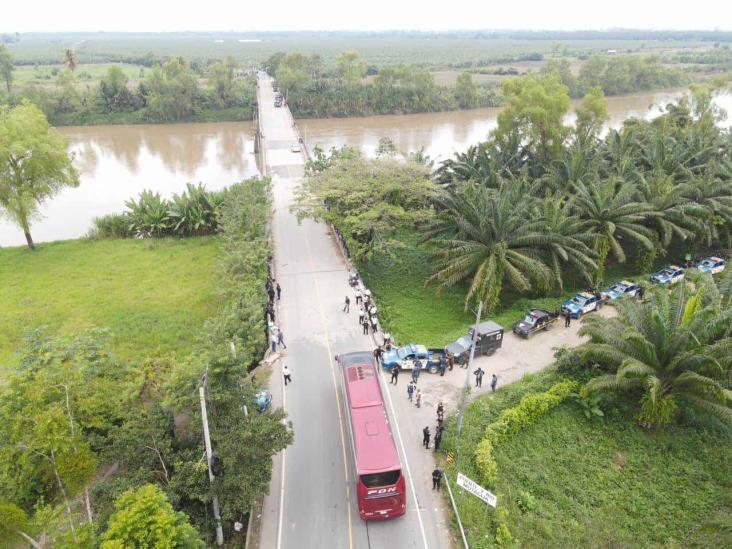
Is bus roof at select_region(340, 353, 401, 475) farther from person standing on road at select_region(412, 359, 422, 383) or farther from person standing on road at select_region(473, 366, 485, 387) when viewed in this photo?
person standing on road at select_region(473, 366, 485, 387)

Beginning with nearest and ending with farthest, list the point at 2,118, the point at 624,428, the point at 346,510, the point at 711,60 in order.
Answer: the point at 346,510, the point at 624,428, the point at 2,118, the point at 711,60

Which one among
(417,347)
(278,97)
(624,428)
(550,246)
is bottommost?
(624,428)

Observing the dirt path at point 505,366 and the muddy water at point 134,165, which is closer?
the dirt path at point 505,366

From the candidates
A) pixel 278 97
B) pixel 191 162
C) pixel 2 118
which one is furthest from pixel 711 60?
pixel 2 118

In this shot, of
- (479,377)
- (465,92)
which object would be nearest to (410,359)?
(479,377)

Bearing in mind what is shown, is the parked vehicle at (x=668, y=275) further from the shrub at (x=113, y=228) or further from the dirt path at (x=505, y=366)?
the shrub at (x=113, y=228)

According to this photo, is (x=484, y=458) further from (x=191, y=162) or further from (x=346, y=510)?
(x=191, y=162)

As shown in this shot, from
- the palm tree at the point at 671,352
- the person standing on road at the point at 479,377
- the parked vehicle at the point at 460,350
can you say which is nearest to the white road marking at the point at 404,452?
the parked vehicle at the point at 460,350
